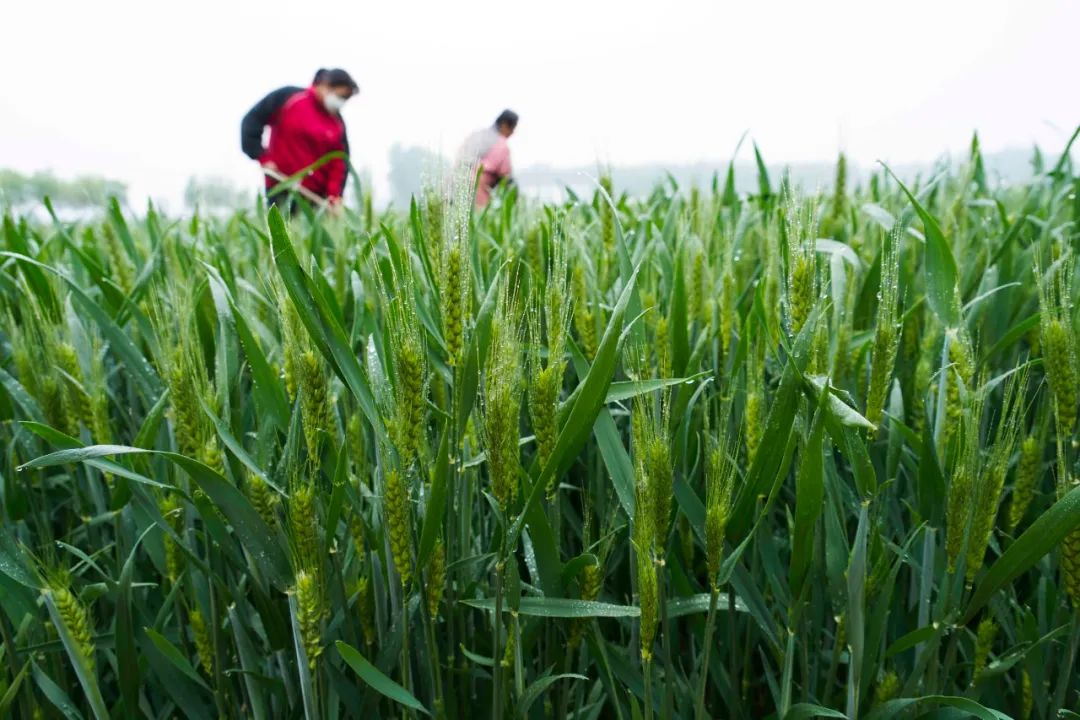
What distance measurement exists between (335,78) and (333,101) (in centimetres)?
11

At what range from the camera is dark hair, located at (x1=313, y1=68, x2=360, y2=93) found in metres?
3.54

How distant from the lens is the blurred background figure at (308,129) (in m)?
3.53

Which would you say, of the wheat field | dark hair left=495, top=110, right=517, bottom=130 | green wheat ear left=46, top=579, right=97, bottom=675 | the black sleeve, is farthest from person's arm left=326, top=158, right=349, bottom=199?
green wheat ear left=46, top=579, right=97, bottom=675

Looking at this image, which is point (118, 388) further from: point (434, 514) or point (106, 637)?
point (434, 514)

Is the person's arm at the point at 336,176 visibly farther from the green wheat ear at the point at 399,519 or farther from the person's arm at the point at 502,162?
the green wheat ear at the point at 399,519

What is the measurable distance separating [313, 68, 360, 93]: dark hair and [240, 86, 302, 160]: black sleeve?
208 millimetres

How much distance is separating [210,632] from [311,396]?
11.3 inches

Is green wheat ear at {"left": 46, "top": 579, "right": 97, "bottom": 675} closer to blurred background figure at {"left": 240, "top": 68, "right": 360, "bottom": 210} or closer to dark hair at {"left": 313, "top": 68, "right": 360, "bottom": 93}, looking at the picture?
blurred background figure at {"left": 240, "top": 68, "right": 360, "bottom": 210}

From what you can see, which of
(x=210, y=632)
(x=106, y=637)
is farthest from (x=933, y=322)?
(x=106, y=637)

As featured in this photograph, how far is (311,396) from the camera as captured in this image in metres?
0.56

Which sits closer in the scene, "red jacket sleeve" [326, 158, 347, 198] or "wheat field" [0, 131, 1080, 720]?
"wheat field" [0, 131, 1080, 720]

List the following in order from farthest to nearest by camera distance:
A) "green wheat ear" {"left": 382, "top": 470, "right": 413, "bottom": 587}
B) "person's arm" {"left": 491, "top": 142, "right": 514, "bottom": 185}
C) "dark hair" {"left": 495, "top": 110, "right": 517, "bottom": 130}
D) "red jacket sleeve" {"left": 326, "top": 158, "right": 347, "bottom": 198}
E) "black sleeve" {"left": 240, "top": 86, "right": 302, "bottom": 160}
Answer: "dark hair" {"left": 495, "top": 110, "right": 517, "bottom": 130}, "person's arm" {"left": 491, "top": 142, "right": 514, "bottom": 185}, "black sleeve" {"left": 240, "top": 86, "right": 302, "bottom": 160}, "red jacket sleeve" {"left": 326, "top": 158, "right": 347, "bottom": 198}, "green wheat ear" {"left": 382, "top": 470, "right": 413, "bottom": 587}

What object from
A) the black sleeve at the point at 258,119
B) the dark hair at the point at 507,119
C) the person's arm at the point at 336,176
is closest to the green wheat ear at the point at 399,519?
the person's arm at the point at 336,176

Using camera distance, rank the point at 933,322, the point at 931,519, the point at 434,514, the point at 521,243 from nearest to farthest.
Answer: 1. the point at 434,514
2. the point at 931,519
3. the point at 933,322
4. the point at 521,243
